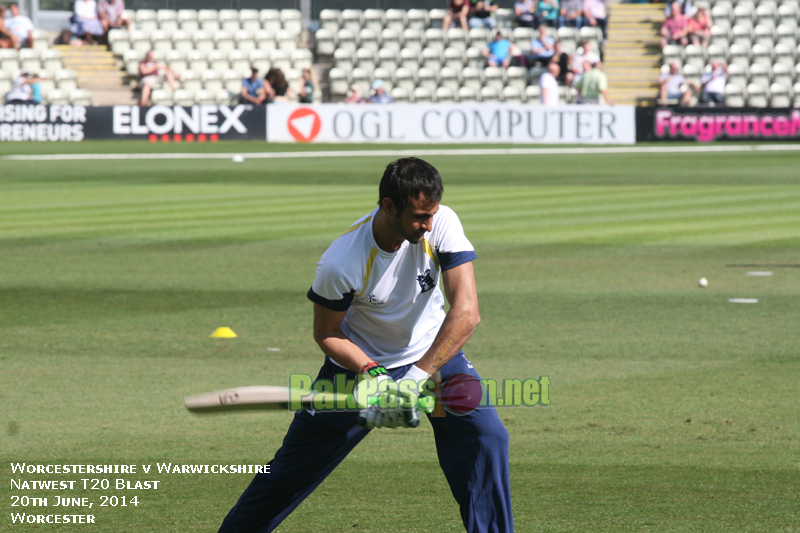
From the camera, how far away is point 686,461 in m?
6.23

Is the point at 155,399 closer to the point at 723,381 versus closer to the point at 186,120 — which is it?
the point at 723,381

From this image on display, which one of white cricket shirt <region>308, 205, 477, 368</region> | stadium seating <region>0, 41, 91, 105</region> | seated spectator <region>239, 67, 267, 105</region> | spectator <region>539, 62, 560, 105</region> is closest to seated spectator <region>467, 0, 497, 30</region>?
spectator <region>539, 62, 560, 105</region>

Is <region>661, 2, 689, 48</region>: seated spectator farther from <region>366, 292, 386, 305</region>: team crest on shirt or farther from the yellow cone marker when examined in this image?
<region>366, 292, 386, 305</region>: team crest on shirt

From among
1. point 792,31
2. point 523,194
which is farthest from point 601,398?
point 792,31

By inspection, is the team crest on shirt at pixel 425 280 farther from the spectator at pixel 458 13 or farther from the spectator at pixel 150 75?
the spectator at pixel 458 13

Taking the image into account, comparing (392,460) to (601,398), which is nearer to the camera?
(392,460)

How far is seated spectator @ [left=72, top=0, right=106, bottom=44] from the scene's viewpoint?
42094 mm

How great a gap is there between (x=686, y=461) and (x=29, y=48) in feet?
130

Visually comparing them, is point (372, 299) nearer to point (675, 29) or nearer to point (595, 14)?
point (675, 29)

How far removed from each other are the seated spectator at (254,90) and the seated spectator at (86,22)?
26.0 ft

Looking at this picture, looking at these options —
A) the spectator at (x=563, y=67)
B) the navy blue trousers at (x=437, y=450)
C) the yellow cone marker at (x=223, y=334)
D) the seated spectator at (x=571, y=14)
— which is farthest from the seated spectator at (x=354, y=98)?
the navy blue trousers at (x=437, y=450)

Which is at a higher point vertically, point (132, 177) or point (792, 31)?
point (792, 31)

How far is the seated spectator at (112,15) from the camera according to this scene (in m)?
42.2

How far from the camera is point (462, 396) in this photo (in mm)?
4488
